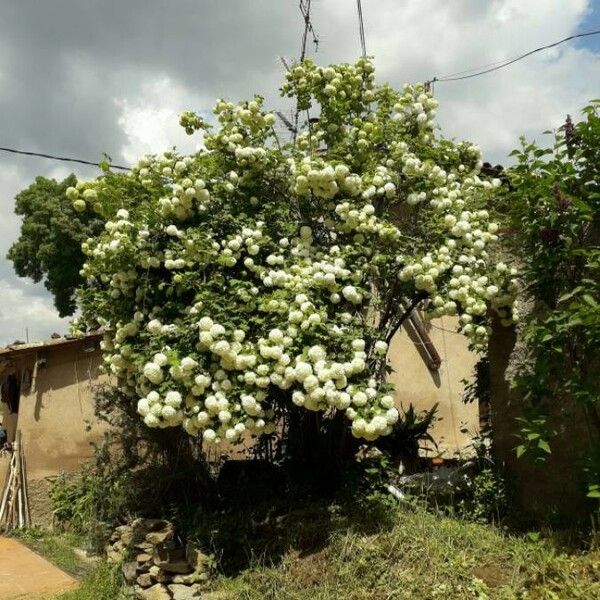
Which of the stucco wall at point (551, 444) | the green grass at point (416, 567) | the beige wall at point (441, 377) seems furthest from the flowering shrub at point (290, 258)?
the beige wall at point (441, 377)

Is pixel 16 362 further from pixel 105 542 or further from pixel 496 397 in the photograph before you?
Answer: pixel 496 397

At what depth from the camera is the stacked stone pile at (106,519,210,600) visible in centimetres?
592

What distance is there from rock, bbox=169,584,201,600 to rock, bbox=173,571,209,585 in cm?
4

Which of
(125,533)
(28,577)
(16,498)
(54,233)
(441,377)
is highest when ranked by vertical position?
(54,233)

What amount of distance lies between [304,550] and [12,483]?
584 cm

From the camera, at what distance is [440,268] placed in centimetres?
584

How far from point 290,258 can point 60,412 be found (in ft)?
18.4

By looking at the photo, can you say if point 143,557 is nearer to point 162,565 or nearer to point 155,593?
point 162,565

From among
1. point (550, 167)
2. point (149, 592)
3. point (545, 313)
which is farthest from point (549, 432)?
point (149, 592)

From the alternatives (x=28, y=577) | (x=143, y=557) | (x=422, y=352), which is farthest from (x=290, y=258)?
(x=422, y=352)

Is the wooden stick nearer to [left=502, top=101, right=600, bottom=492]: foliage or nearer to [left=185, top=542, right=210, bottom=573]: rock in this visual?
[left=185, top=542, right=210, bottom=573]: rock

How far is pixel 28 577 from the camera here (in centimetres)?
721

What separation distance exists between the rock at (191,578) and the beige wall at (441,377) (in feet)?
21.2

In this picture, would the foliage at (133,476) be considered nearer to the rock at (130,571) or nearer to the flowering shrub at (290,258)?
the rock at (130,571)
